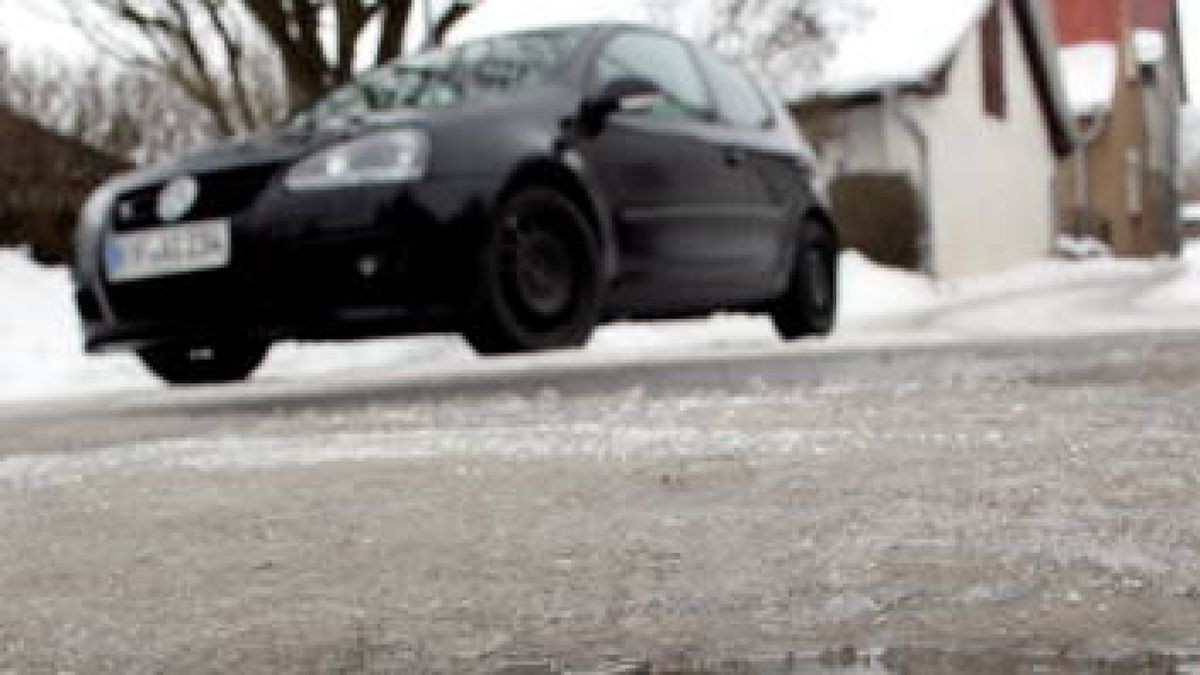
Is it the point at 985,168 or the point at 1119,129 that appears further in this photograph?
the point at 1119,129

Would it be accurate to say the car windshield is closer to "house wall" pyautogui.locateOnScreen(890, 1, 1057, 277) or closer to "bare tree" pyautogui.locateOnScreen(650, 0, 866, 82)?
"bare tree" pyautogui.locateOnScreen(650, 0, 866, 82)

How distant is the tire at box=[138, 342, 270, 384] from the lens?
7344 mm

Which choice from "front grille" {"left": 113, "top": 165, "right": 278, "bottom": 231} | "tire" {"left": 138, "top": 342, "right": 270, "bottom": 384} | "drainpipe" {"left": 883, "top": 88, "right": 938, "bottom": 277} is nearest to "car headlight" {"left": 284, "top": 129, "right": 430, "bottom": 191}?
"front grille" {"left": 113, "top": 165, "right": 278, "bottom": 231}

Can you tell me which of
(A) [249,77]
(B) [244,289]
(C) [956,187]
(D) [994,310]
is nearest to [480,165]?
(B) [244,289]

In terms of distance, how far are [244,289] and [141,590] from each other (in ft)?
11.0

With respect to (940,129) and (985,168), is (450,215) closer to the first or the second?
(940,129)

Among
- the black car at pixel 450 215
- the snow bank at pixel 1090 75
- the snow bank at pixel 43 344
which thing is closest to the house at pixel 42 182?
the snow bank at pixel 43 344

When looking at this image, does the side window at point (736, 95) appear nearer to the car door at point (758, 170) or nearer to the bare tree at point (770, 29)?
the car door at point (758, 170)

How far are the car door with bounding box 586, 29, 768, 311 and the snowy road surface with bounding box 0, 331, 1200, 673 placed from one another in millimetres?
1672

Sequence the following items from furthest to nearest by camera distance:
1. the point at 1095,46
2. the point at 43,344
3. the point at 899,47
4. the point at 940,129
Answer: the point at 1095,46 < the point at 940,129 < the point at 899,47 < the point at 43,344

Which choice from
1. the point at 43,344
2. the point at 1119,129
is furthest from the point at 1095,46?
the point at 43,344

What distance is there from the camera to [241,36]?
16766mm

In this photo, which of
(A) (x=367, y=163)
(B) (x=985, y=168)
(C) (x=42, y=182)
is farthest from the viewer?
(B) (x=985, y=168)

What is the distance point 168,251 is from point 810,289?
3219 millimetres
